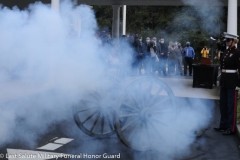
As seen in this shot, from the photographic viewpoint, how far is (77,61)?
639 cm

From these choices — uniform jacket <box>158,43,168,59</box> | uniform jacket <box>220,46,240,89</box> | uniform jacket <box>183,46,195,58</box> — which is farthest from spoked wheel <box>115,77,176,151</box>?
uniform jacket <box>183,46,195,58</box>

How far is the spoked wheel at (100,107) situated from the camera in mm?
5715

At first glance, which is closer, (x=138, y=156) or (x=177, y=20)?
(x=138, y=156)

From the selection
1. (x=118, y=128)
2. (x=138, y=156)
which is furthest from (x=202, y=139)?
(x=118, y=128)

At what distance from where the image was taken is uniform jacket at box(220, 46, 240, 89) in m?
6.56

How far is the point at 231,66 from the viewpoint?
6.66 meters

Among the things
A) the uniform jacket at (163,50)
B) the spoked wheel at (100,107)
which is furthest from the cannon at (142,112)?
the uniform jacket at (163,50)

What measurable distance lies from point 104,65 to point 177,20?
3.03 meters

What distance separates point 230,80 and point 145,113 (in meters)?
2.12

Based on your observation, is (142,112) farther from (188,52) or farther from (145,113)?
(188,52)

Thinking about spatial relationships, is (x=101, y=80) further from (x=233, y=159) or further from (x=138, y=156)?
(x=233, y=159)

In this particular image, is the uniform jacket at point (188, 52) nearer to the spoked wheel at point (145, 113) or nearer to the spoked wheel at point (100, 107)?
the spoked wheel at point (100, 107)

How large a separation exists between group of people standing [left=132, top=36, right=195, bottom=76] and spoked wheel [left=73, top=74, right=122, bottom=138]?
4.99 feet

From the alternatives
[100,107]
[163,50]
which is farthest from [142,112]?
[163,50]
